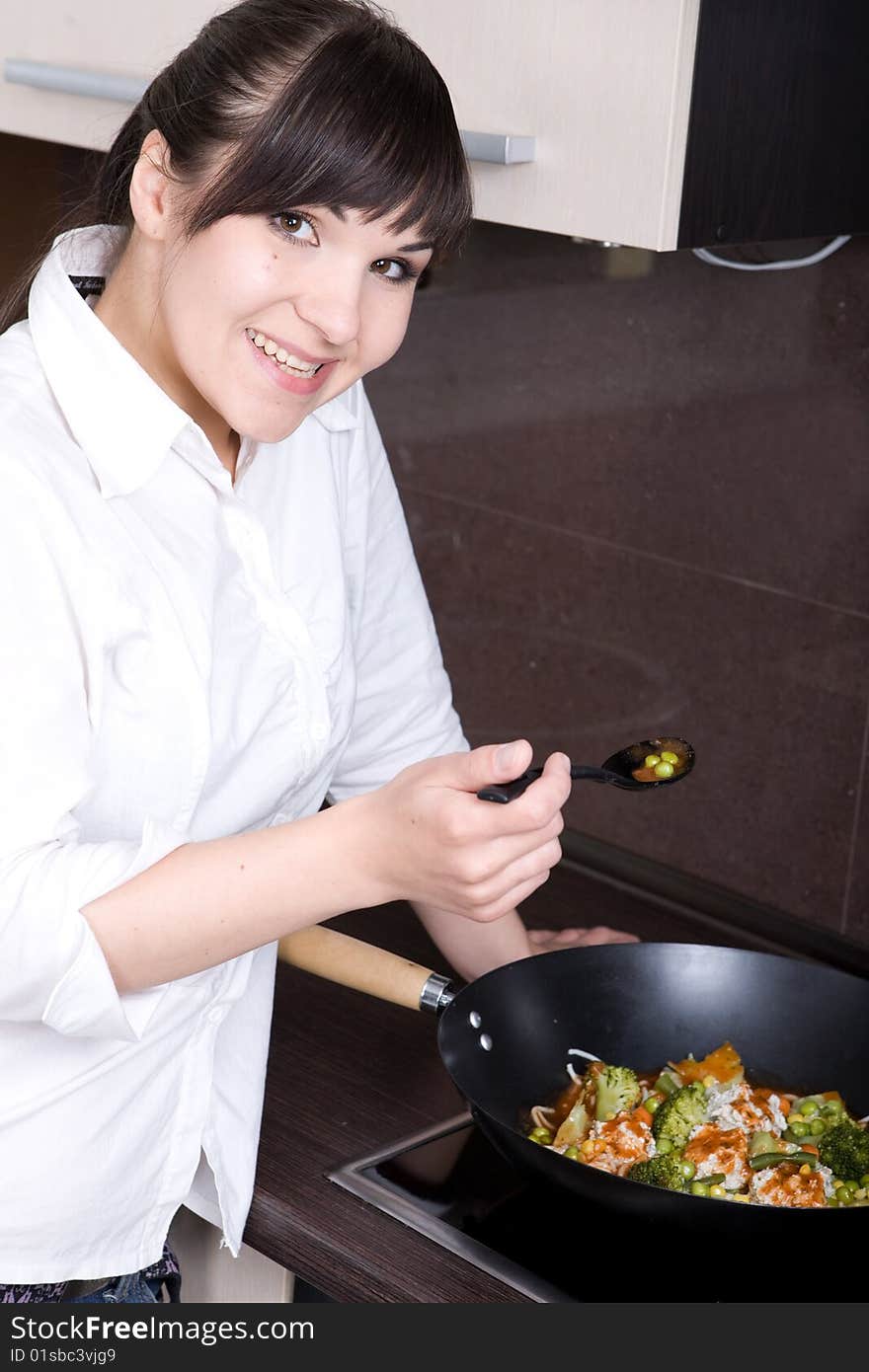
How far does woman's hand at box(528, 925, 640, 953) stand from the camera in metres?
1.42

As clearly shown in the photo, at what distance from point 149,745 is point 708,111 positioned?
22.8 inches

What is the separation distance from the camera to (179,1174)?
1147mm

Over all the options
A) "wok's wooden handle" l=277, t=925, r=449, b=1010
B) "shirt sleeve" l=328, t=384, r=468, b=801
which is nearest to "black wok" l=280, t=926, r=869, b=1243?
"wok's wooden handle" l=277, t=925, r=449, b=1010

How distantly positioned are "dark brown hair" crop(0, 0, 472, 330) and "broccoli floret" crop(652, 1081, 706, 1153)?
0.62 m

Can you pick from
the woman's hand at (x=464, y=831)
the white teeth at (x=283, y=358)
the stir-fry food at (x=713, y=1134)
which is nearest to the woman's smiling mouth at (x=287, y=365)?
the white teeth at (x=283, y=358)

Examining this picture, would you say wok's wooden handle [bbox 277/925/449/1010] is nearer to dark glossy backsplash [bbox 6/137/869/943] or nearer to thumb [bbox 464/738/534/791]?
thumb [bbox 464/738/534/791]

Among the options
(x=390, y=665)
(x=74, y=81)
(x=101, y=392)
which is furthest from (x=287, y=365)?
(x=74, y=81)

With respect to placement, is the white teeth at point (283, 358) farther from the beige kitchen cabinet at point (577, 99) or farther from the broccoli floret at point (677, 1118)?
the broccoli floret at point (677, 1118)

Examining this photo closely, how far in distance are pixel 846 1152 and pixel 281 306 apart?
69 centimetres

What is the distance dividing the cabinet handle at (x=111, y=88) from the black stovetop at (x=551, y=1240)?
0.72m

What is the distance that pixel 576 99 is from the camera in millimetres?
1155

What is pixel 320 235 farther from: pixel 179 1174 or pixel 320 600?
pixel 179 1174

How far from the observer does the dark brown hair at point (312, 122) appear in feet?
3.19

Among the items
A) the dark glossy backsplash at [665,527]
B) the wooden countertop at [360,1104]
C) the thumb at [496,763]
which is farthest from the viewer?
the dark glossy backsplash at [665,527]
